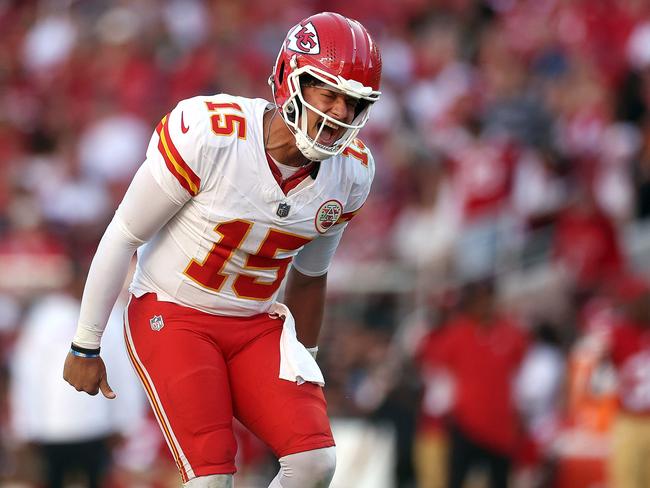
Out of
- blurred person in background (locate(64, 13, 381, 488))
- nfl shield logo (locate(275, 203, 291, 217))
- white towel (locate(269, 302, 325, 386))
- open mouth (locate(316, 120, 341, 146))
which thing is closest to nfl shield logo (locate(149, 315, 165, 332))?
blurred person in background (locate(64, 13, 381, 488))

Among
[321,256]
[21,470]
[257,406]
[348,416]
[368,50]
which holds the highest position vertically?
[368,50]

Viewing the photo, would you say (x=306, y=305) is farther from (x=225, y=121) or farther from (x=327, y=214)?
(x=225, y=121)

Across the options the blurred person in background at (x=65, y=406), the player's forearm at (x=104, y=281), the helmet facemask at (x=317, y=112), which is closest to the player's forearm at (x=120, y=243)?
the player's forearm at (x=104, y=281)

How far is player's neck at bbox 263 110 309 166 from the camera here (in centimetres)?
422

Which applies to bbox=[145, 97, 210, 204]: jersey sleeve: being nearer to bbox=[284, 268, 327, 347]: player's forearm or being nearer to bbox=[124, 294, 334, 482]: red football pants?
bbox=[124, 294, 334, 482]: red football pants

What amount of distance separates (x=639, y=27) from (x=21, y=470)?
6.23m

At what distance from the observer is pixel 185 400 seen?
4125 millimetres

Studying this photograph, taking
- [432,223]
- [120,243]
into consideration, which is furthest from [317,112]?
[432,223]

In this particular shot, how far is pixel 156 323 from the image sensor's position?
4305 mm

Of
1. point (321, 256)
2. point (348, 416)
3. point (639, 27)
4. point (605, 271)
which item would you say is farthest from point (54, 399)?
point (639, 27)

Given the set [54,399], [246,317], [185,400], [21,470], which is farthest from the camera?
[21,470]

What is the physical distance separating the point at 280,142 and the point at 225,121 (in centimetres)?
20

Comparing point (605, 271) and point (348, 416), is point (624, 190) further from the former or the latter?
point (348, 416)

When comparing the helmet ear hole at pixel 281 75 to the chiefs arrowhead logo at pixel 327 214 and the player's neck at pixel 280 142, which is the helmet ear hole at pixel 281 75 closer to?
the player's neck at pixel 280 142
